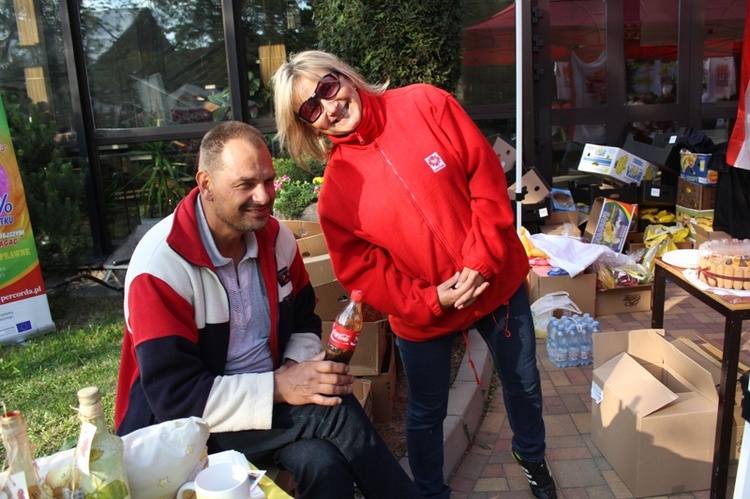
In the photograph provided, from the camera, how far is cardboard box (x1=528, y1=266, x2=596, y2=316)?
4.65m

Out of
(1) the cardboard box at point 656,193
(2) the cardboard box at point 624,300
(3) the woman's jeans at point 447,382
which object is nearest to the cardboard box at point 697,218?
(1) the cardboard box at point 656,193

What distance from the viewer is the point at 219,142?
81.0 inches

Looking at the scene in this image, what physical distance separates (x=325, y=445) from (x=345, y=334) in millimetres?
352

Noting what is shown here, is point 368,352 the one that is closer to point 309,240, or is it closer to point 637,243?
point 309,240

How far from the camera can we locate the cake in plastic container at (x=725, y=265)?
2.46m

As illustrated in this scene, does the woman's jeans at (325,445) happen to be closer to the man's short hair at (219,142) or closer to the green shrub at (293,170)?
the man's short hair at (219,142)

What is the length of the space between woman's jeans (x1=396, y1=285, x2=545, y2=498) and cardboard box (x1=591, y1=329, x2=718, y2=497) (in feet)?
1.43

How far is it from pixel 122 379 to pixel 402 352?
3.41ft

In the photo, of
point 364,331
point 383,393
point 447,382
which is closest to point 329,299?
point 364,331

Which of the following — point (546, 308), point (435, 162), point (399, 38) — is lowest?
point (546, 308)

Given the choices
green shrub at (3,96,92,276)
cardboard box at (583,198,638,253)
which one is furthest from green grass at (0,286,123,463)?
cardboard box at (583,198,638,253)

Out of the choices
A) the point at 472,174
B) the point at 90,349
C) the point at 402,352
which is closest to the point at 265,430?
the point at 402,352

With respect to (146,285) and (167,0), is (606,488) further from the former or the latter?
(167,0)

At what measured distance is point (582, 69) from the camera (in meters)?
6.91
